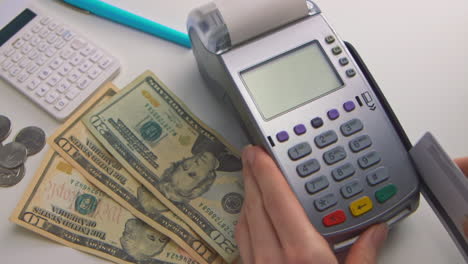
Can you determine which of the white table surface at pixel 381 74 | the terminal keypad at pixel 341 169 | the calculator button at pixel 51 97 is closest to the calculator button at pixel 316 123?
the terminal keypad at pixel 341 169

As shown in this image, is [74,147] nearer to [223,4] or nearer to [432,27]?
[223,4]

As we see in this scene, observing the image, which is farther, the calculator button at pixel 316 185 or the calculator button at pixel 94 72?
the calculator button at pixel 94 72

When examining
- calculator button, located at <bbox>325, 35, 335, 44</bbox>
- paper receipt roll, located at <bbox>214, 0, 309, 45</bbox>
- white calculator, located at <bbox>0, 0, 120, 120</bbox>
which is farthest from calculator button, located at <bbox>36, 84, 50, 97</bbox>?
calculator button, located at <bbox>325, 35, 335, 44</bbox>

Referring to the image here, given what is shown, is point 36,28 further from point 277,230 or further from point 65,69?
point 277,230

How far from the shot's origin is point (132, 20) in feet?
1.92

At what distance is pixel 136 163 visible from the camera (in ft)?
1.68

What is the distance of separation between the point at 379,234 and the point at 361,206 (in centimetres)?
3

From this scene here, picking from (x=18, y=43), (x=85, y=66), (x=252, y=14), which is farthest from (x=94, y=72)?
(x=252, y=14)

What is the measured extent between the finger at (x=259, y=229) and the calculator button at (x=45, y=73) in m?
0.31

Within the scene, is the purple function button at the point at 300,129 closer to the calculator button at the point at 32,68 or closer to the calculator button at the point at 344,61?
the calculator button at the point at 344,61

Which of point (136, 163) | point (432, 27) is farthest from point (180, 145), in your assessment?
point (432, 27)

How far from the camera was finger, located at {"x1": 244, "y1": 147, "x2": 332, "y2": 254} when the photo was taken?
386 mm

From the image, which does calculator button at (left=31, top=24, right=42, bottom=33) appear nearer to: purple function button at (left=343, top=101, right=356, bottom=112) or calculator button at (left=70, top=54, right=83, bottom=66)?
calculator button at (left=70, top=54, right=83, bottom=66)

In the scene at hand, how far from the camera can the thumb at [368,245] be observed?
401 millimetres
